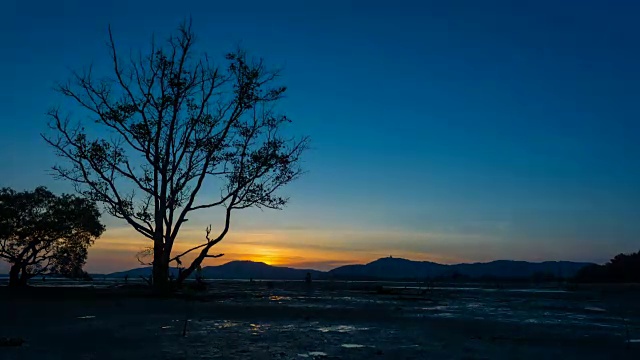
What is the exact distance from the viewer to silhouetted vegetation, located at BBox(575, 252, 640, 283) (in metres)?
91.8

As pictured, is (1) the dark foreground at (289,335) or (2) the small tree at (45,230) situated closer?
(1) the dark foreground at (289,335)

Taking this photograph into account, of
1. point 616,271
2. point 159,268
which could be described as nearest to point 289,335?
point 159,268

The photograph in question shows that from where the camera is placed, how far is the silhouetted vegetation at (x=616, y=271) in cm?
9181

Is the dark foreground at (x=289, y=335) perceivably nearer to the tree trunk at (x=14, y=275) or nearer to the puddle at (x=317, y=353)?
the puddle at (x=317, y=353)

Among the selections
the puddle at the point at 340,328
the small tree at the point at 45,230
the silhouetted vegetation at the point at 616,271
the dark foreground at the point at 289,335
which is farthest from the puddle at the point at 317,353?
the silhouetted vegetation at the point at 616,271

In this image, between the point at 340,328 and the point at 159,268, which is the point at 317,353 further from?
the point at 159,268

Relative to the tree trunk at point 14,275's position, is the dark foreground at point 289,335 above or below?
below

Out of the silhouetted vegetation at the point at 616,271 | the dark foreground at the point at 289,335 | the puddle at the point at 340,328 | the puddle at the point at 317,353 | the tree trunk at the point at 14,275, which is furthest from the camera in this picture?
the silhouetted vegetation at the point at 616,271

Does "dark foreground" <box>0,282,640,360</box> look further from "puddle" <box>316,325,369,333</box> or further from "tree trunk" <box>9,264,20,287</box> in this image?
"tree trunk" <box>9,264,20,287</box>

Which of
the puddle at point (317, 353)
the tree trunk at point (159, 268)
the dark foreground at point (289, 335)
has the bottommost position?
the puddle at point (317, 353)

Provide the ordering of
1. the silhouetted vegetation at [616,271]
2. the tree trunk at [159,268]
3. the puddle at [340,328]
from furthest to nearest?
the silhouetted vegetation at [616,271]
the tree trunk at [159,268]
the puddle at [340,328]

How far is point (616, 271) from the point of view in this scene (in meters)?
96.2

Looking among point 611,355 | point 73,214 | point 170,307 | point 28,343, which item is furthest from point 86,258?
point 611,355

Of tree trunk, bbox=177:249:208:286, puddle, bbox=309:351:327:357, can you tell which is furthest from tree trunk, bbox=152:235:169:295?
puddle, bbox=309:351:327:357
